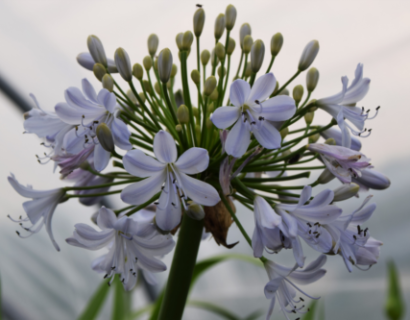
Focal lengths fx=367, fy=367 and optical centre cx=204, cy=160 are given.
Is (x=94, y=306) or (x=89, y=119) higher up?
(x=89, y=119)

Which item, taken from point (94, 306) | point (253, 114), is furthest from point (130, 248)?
point (94, 306)

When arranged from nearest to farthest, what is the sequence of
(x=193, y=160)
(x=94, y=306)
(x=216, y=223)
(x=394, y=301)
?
(x=193, y=160) → (x=216, y=223) → (x=394, y=301) → (x=94, y=306)

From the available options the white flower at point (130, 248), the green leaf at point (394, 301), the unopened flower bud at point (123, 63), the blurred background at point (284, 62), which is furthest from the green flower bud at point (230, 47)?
the blurred background at point (284, 62)

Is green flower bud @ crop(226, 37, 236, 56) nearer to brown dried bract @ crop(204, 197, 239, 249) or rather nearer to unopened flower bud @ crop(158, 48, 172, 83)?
unopened flower bud @ crop(158, 48, 172, 83)

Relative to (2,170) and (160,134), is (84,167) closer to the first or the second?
(160,134)

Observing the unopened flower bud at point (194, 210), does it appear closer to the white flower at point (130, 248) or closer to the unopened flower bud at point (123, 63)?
the white flower at point (130, 248)

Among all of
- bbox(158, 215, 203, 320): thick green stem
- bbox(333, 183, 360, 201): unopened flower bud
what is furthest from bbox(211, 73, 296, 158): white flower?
bbox(158, 215, 203, 320): thick green stem

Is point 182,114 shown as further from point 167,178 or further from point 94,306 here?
point 94,306

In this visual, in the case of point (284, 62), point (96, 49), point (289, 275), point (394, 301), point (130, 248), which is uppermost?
point (284, 62)
